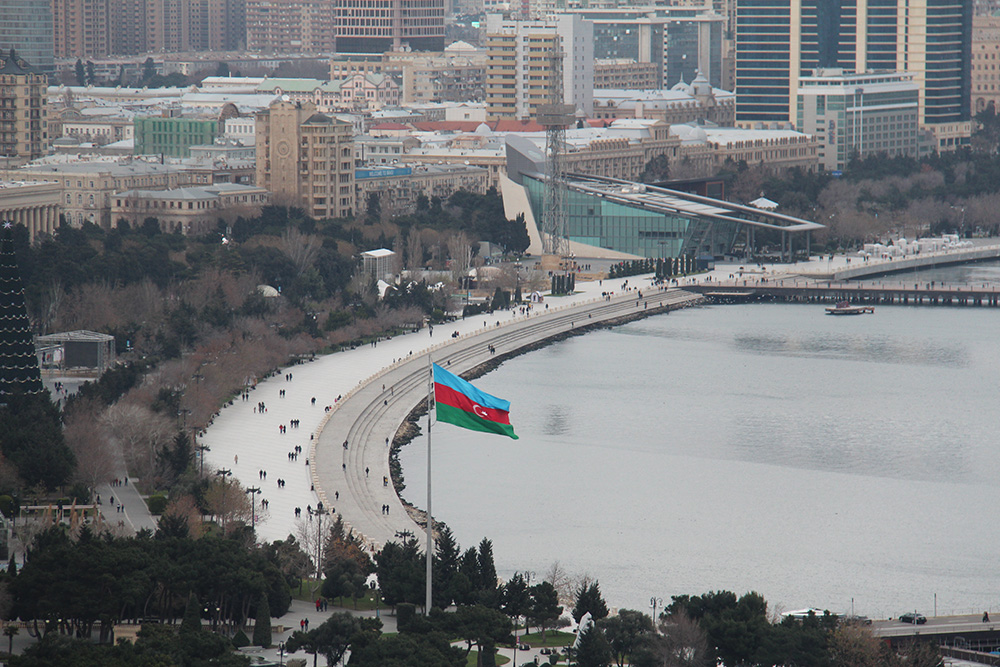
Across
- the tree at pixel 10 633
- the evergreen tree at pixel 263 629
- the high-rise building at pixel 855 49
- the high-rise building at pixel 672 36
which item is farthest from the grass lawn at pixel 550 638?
the high-rise building at pixel 672 36

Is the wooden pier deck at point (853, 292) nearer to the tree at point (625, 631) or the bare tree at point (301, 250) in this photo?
the bare tree at point (301, 250)

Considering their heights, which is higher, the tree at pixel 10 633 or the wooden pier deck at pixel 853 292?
the wooden pier deck at pixel 853 292

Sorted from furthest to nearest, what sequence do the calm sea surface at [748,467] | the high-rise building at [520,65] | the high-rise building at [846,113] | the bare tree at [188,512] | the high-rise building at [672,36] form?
the high-rise building at [672,36] → the high-rise building at [520,65] → the high-rise building at [846,113] → the calm sea surface at [748,467] → the bare tree at [188,512]

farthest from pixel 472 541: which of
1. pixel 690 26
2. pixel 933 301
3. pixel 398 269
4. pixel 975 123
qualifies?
pixel 690 26

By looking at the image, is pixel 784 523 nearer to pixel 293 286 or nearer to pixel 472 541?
pixel 472 541

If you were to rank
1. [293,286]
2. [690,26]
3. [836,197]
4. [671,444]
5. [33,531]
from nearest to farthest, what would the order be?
1. [33,531]
2. [671,444]
3. [293,286]
4. [836,197]
5. [690,26]
